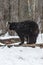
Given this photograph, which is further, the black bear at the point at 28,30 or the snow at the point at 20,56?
the black bear at the point at 28,30

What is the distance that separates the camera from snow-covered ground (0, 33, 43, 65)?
217 inches

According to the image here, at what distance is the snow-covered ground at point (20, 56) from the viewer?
5.51 m

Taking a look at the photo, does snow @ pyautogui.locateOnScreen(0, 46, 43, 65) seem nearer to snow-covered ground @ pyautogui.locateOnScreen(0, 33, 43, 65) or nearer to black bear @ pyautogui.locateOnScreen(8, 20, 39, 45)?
snow-covered ground @ pyautogui.locateOnScreen(0, 33, 43, 65)

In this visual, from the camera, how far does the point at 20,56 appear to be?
621 cm

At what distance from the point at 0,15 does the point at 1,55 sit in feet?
34.6

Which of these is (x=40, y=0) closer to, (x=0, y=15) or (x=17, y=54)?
(x=0, y=15)

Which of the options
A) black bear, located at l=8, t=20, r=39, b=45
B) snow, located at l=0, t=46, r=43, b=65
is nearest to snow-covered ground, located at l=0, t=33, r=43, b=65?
snow, located at l=0, t=46, r=43, b=65

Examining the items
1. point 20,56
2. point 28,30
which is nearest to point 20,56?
point 20,56

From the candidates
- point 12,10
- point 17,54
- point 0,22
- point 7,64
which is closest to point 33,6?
point 12,10

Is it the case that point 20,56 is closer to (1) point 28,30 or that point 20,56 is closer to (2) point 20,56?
(2) point 20,56

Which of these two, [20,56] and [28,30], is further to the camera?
[28,30]

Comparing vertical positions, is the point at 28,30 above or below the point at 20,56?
above

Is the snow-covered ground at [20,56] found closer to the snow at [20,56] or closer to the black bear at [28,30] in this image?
the snow at [20,56]

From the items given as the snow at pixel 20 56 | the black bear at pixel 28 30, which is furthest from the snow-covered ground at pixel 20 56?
the black bear at pixel 28 30
